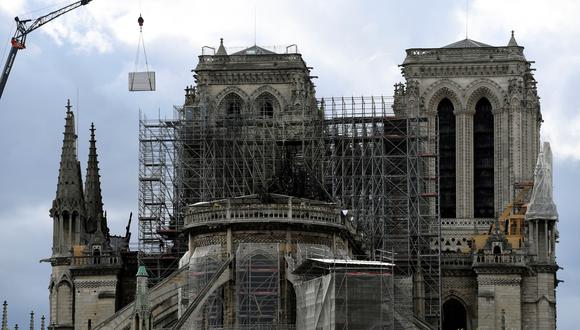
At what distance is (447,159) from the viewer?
474ft

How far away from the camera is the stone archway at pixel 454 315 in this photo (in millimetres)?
135250

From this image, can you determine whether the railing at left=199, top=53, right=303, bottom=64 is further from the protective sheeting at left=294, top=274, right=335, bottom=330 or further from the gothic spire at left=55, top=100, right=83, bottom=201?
the protective sheeting at left=294, top=274, right=335, bottom=330

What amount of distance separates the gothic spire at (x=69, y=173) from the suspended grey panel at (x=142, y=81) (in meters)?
7.04

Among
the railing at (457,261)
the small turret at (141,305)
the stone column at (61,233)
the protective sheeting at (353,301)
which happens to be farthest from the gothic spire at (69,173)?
the protective sheeting at (353,301)

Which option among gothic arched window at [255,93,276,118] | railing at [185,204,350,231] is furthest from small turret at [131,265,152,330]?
gothic arched window at [255,93,276,118]

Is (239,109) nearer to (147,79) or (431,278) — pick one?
(147,79)

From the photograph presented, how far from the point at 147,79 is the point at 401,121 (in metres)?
17.7

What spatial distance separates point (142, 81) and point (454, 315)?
2432 cm

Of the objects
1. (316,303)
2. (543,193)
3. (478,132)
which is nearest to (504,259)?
(543,193)

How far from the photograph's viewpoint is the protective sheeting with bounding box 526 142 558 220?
443 feet

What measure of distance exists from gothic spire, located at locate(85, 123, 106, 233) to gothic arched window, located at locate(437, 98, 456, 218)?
20.6 m

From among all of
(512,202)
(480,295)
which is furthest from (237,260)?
(512,202)

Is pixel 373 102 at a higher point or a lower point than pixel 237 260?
higher

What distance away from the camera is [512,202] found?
14038 centimetres
